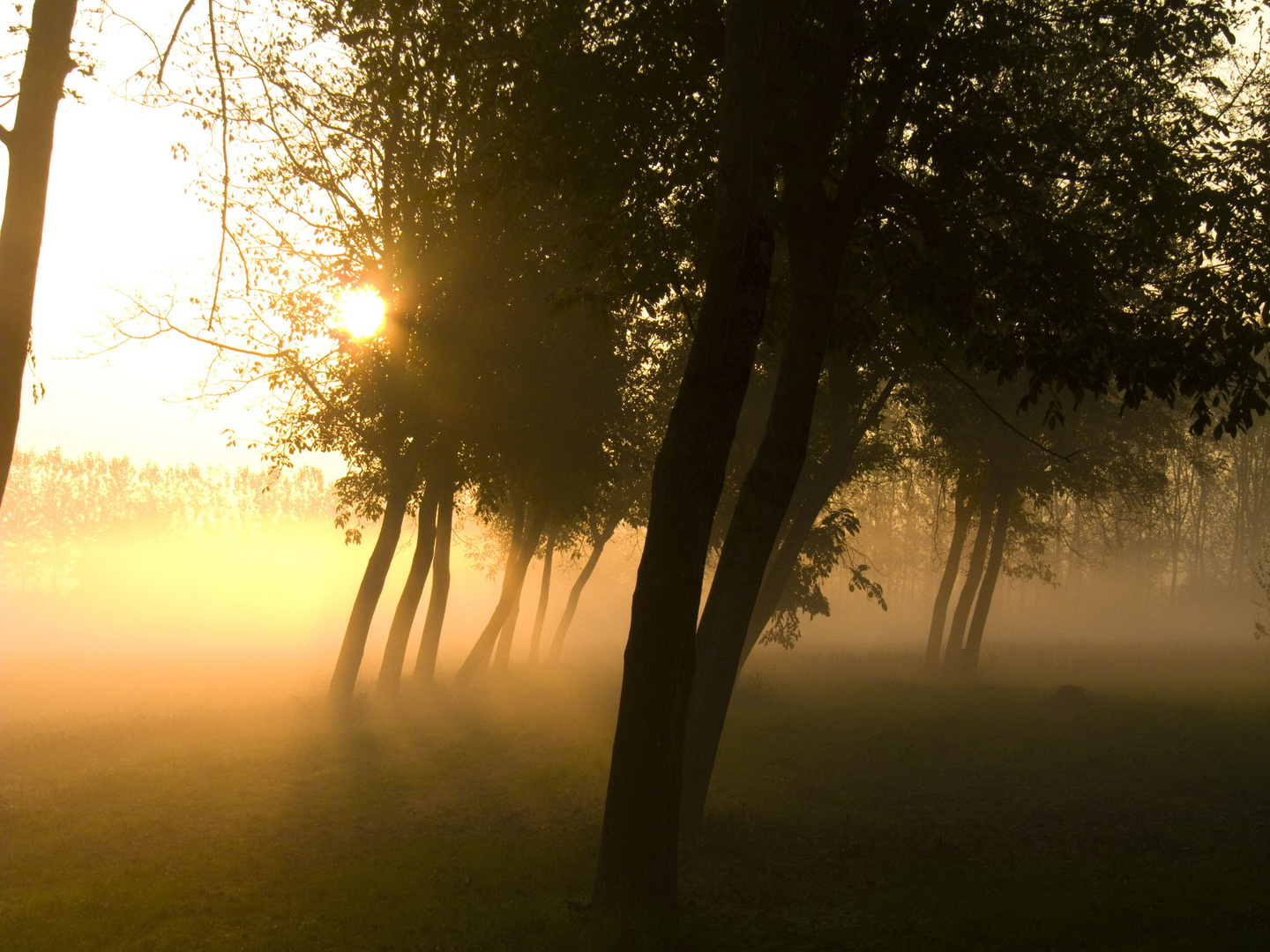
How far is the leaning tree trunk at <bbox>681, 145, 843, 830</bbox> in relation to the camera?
9.84 meters

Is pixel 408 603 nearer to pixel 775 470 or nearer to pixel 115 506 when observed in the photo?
pixel 775 470

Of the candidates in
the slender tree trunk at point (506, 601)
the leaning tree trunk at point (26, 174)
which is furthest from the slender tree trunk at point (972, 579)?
the leaning tree trunk at point (26, 174)

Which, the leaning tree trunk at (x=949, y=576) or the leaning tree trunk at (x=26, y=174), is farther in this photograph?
Result: the leaning tree trunk at (x=949, y=576)

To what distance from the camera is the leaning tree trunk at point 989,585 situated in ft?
93.3

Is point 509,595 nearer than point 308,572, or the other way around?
point 509,595

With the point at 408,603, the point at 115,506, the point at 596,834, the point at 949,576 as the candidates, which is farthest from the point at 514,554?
the point at 115,506

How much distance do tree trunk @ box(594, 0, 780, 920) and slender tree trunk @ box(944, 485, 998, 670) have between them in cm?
2288

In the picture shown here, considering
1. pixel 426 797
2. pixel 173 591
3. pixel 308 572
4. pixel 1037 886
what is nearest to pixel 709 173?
pixel 1037 886

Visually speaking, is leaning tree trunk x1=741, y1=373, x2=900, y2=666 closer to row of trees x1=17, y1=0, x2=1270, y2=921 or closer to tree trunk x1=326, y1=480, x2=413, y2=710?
row of trees x1=17, y1=0, x2=1270, y2=921

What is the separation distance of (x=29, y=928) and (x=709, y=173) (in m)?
10.5

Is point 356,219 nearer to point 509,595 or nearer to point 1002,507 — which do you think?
point 509,595

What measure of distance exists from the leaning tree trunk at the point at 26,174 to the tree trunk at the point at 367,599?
11.9 meters

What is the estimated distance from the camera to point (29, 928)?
802cm

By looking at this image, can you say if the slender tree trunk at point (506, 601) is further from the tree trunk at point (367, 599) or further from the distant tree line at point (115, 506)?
the distant tree line at point (115, 506)
